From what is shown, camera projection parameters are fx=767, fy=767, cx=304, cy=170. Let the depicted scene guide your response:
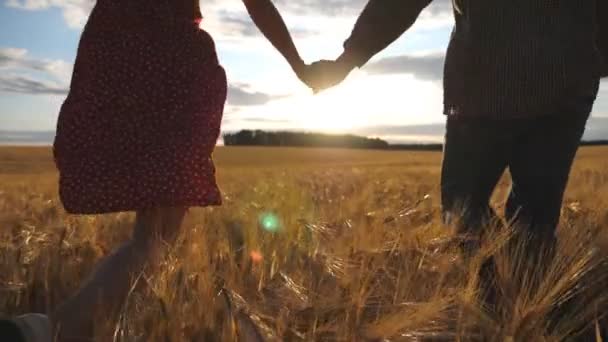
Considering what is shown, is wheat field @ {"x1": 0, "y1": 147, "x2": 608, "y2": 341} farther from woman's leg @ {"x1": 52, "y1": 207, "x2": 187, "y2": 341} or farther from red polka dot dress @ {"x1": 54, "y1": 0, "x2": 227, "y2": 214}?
red polka dot dress @ {"x1": 54, "y1": 0, "x2": 227, "y2": 214}

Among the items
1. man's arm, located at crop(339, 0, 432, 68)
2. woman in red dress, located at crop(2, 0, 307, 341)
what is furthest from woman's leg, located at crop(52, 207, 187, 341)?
man's arm, located at crop(339, 0, 432, 68)

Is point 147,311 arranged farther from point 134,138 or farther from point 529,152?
point 529,152

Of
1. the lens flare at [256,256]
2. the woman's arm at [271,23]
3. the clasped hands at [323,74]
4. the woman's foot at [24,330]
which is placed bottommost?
the woman's foot at [24,330]

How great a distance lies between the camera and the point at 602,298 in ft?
6.27

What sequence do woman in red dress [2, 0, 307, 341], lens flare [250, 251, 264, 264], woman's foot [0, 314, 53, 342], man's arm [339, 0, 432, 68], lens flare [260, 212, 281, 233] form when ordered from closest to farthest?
woman's foot [0, 314, 53, 342] < woman in red dress [2, 0, 307, 341] < lens flare [250, 251, 264, 264] < lens flare [260, 212, 281, 233] < man's arm [339, 0, 432, 68]

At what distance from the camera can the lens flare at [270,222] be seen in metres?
2.61

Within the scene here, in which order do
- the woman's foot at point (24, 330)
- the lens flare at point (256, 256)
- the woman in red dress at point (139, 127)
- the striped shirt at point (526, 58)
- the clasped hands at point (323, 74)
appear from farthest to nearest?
the clasped hands at point (323, 74), the striped shirt at point (526, 58), the lens flare at point (256, 256), the woman in red dress at point (139, 127), the woman's foot at point (24, 330)

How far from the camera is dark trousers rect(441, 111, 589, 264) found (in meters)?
2.39

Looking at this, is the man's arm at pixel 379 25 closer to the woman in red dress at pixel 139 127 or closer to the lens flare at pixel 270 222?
the lens flare at pixel 270 222

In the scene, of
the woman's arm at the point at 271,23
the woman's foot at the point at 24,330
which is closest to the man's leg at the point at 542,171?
the woman's arm at the point at 271,23

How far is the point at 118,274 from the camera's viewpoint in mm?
1778

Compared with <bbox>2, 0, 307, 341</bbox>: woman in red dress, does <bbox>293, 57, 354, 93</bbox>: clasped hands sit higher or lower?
higher

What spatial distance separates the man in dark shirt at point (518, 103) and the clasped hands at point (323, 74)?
0.57 metres

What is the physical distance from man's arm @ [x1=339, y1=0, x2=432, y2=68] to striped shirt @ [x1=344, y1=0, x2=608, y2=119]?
1.21ft
